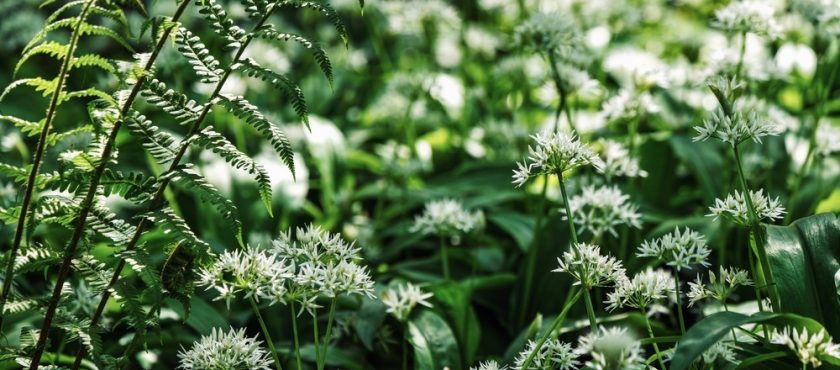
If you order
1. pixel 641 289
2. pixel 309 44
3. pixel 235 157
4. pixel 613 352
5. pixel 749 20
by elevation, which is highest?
pixel 749 20

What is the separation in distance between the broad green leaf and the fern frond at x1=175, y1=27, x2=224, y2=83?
1380mm

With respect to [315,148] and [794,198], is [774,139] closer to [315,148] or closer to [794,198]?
[794,198]

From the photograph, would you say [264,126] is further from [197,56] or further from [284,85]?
[197,56]

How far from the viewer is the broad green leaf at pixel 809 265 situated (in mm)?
2141

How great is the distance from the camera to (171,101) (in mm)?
2061

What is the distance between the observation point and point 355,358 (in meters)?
2.86

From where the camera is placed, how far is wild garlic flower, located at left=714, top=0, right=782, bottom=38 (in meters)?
2.99

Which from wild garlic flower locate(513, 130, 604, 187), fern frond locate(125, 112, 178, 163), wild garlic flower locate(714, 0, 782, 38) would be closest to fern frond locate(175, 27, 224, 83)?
fern frond locate(125, 112, 178, 163)

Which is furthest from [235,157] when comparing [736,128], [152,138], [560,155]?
[736,128]

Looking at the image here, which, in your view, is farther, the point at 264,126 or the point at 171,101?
the point at 171,101

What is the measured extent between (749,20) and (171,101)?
1979 millimetres

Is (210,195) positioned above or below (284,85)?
below

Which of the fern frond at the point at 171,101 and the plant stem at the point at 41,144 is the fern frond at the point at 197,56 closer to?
the fern frond at the point at 171,101

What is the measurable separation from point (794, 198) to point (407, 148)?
213cm
